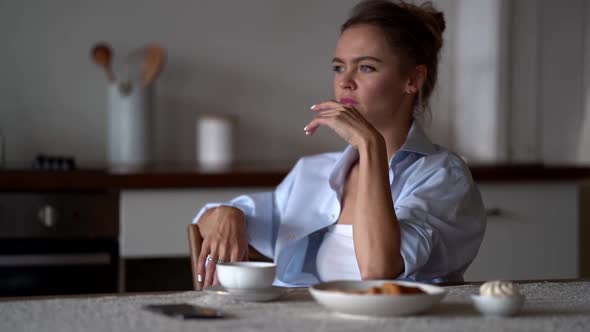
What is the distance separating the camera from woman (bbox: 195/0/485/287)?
1574mm

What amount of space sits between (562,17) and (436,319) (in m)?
2.46

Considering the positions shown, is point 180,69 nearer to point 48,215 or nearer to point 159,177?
point 159,177

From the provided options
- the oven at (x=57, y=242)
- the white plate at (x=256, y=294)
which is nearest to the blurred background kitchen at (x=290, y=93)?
the oven at (x=57, y=242)

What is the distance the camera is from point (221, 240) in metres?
1.67

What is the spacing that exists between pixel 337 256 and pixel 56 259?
43.9 inches

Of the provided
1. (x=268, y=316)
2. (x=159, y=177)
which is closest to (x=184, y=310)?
(x=268, y=316)

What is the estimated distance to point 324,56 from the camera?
337 cm

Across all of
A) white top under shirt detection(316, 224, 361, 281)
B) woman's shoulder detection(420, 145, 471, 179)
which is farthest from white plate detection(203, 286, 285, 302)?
woman's shoulder detection(420, 145, 471, 179)

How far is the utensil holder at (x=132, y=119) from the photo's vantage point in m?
3.03

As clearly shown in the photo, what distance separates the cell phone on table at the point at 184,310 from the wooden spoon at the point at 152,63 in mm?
1956

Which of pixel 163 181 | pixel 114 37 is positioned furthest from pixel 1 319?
pixel 114 37

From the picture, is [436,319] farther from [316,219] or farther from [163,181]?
[163,181]

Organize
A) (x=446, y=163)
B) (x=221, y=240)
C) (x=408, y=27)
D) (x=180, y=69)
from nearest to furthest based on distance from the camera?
(x=221, y=240) < (x=446, y=163) < (x=408, y=27) < (x=180, y=69)

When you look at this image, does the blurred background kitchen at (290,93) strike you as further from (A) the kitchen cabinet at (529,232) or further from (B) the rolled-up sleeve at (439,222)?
(B) the rolled-up sleeve at (439,222)
